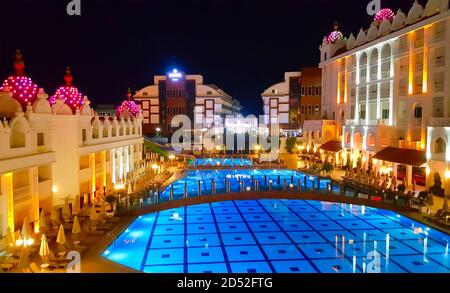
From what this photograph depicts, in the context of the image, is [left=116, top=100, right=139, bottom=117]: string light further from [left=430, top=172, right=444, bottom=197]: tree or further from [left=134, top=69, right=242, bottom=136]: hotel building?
[left=430, top=172, right=444, bottom=197]: tree

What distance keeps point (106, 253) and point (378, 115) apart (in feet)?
79.6

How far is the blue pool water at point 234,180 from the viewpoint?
2088 centimetres

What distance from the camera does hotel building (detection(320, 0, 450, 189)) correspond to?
22.5m

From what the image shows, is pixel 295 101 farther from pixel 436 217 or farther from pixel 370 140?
pixel 436 217

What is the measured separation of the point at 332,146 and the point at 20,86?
26.6 m

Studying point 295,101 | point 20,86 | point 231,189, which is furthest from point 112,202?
point 295,101

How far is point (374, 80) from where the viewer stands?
30.4m

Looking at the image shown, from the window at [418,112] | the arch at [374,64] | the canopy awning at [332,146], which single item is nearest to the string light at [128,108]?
the canopy awning at [332,146]

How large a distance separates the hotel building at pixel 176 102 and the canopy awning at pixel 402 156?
2787cm

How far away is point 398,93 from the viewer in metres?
27.1

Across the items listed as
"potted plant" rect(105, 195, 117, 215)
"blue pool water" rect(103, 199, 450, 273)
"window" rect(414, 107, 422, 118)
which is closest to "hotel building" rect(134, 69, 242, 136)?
"window" rect(414, 107, 422, 118)

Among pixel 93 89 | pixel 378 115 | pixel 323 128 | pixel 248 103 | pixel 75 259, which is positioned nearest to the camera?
pixel 75 259

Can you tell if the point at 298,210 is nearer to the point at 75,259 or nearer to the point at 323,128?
the point at 75,259
